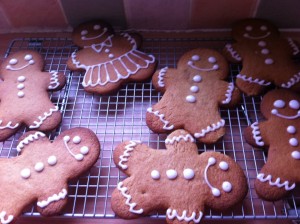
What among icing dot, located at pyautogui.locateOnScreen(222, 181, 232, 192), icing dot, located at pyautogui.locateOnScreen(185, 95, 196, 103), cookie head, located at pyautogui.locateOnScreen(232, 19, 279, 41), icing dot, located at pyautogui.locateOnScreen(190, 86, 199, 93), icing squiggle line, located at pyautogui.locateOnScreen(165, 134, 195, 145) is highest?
cookie head, located at pyautogui.locateOnScreen(232, 19, 279, 41)

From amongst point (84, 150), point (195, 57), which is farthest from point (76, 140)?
point (195, 57)

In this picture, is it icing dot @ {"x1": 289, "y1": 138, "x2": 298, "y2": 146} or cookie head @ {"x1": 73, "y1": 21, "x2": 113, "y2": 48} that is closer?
icing dot @ {"x1": 289, "y1": 138, "x2": 298, "y2": 146}

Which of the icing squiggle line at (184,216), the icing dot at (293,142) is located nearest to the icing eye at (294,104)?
the icing dot at (293,142)

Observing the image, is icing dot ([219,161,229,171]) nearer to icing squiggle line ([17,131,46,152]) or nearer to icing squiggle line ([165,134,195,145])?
icing squiggle line ([165,134,195,145])

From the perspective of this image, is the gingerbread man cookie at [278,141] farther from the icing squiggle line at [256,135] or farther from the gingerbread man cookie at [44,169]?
the gingerbread man cookie at [44,169]

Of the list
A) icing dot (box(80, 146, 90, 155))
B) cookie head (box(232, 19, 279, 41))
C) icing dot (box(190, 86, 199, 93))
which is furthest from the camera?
cookie head (box(232, 19, 279, 41))

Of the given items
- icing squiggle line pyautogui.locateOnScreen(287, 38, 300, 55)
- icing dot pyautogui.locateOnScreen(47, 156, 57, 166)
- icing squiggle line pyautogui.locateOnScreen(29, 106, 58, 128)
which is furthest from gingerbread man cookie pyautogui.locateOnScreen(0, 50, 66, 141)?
icing squiggle line pyautogui.locateOnScreen(287, 38, 300, 55)
